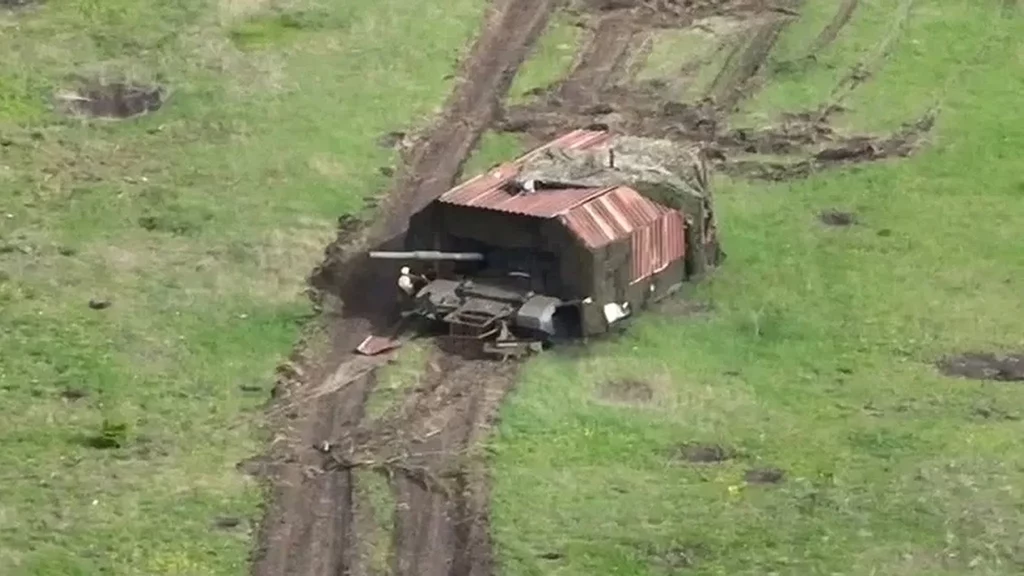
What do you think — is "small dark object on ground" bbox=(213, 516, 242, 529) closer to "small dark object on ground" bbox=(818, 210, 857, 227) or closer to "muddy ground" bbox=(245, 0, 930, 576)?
"muddy ground" bbox=(245, 0, 930, 576)

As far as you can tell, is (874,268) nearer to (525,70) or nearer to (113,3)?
(525,70)

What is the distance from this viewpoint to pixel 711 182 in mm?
42750

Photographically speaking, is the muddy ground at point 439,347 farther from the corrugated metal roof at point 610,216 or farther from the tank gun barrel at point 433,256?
the corrugated metal roof at point 610,216

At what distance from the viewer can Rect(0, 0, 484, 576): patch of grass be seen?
31.0 metres

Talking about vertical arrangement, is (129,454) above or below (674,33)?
below

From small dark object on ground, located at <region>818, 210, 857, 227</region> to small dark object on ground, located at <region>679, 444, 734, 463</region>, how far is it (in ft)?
33.6

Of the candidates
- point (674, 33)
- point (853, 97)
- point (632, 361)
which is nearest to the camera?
point (632, 361)

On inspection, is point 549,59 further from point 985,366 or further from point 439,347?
point 985,366

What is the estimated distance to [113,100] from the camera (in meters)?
47.8

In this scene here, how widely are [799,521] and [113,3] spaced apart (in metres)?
30.5

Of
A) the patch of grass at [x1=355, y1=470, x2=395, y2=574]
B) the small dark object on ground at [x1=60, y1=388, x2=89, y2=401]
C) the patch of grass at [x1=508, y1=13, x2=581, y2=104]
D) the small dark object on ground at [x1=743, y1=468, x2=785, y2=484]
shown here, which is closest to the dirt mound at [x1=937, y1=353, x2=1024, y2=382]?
the small dark object on ground at [x1=743, y1=468, x2=785, y2=484]

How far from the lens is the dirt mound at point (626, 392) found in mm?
34219

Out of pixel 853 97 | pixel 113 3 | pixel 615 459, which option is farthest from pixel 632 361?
pixel 113 3

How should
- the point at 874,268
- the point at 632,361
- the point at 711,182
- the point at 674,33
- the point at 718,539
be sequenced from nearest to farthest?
1. the point at 718,539
2. the point at 632,361
3. the point at 874,268
4. the point at 711,182
5. the point at 674,33
